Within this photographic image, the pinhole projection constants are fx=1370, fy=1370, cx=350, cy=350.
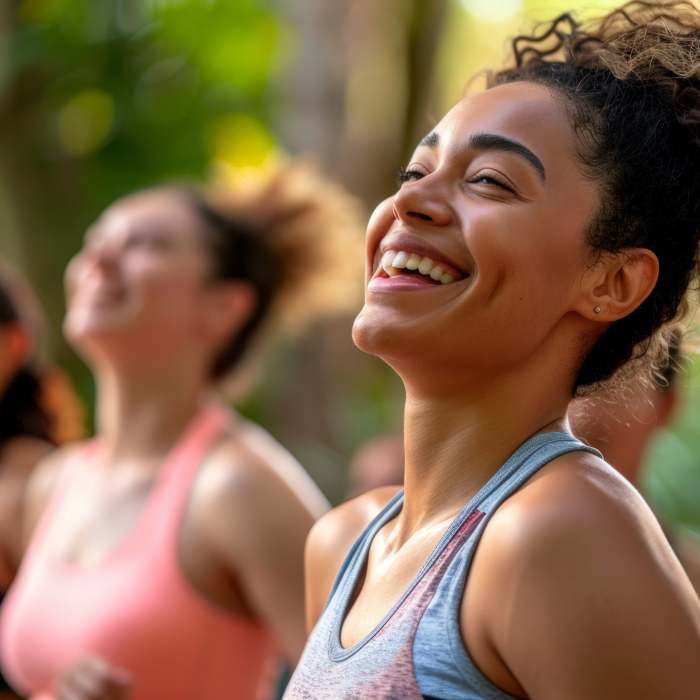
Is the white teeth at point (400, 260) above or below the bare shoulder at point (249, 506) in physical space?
above

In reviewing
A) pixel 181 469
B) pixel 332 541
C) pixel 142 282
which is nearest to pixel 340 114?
pixel 142 282

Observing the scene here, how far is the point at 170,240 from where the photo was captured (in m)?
3.44

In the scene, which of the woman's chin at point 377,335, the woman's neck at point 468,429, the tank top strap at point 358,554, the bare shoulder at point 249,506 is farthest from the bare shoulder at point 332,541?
the bare shoulder at point 249,506

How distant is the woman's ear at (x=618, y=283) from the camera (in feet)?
5.47

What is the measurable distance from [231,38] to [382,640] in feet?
20.7

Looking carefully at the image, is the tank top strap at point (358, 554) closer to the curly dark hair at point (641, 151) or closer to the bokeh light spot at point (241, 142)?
the curly dark hair at point (641, 151)

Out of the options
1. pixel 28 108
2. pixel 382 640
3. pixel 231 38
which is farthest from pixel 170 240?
pixel 231 38

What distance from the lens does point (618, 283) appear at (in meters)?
1.68

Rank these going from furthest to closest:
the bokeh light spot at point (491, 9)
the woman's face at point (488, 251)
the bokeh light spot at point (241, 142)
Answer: the bokeh light spot at point (491, 9)
the bokeh light spot at point (241, 142)
the woman's face at point (488, 251)

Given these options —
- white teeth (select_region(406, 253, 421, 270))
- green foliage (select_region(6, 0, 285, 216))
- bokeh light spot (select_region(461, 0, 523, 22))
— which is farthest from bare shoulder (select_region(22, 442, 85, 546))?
bokeh light spot (select_region(461, 0, 523, 22))

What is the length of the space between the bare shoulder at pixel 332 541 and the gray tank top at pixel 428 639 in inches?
10.3

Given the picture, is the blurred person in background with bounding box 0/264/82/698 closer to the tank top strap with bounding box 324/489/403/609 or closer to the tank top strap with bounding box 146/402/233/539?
the tank top strap with bounding box 146/402/233/539

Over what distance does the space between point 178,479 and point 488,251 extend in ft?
5.33

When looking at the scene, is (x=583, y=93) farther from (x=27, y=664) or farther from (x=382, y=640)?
(x=27, y=664)
